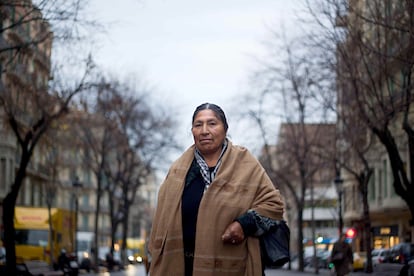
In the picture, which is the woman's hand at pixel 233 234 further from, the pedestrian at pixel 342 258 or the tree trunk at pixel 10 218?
the tree trunk at pixel 10 218

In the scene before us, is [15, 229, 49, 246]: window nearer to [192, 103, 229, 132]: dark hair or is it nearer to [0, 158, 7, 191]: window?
[0, 158, 7, 191]: window

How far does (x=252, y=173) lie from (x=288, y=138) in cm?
4992

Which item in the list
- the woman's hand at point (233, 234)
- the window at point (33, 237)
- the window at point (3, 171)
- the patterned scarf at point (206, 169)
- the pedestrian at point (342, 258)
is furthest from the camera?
the window at point (3, 171)

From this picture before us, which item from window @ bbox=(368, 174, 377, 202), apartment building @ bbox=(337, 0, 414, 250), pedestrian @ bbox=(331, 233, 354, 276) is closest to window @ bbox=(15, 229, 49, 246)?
apartment building @ bbox=(337, 0, 414, 250)

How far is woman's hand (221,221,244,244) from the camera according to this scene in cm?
523

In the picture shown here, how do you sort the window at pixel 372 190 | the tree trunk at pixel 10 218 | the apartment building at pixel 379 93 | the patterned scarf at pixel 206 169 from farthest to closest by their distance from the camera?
1. the window at pixel 372 190
2. the tree trunk at pixel 10 218
3. the apartment building at pixel 379 93
4. the patterned scarf at pixel 206 169

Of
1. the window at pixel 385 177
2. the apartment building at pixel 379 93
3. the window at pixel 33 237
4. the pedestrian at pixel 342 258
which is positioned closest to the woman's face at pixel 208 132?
the apartment building at pixel 379 93

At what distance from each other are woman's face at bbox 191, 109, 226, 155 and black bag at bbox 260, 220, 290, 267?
0.60 meters

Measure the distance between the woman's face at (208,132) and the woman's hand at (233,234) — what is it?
1.78 feet

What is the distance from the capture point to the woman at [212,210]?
5.27 m

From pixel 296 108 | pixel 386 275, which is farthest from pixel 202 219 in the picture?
pixel 296 108

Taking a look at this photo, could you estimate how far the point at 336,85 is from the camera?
114 feet

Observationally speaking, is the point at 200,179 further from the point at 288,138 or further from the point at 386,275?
the point at 288,138

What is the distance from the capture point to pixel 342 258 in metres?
23.3
